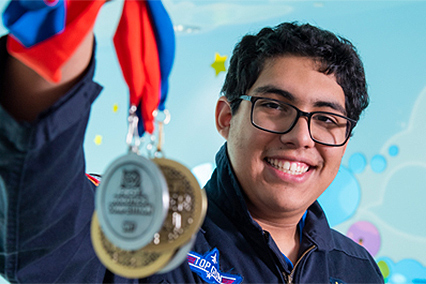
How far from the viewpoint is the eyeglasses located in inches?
44.9

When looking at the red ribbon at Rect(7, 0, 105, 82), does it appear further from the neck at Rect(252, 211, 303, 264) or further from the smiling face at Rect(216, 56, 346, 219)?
the neck at Rect(252, 211, 303, 264)

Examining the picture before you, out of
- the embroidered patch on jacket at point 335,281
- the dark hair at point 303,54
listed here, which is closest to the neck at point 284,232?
the embroidered patch on jacket at point 335,281

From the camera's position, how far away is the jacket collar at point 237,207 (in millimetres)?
1185

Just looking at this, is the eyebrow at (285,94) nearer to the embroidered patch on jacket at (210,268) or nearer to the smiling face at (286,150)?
the smiling face at (286,150)

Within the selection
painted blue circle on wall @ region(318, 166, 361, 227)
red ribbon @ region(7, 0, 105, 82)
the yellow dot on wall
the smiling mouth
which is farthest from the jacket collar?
the yellow dot on wall

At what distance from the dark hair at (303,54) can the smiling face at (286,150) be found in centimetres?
3

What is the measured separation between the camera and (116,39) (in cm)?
59

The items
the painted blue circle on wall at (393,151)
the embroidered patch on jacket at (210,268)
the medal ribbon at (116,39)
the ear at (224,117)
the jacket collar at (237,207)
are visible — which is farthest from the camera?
the painted blue circle on wall at (393,151)

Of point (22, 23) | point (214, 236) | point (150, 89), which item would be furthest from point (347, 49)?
point (22, 23)

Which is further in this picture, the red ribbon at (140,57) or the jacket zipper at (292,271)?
the jacket zipper at (292,271)

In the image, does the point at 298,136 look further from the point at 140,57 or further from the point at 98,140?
the point at 98,140

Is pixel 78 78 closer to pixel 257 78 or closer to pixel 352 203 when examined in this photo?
pixel 257 78

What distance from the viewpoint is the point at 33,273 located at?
0.68 meters

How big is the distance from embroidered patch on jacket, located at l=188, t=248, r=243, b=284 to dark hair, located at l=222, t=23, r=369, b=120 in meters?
0.45
